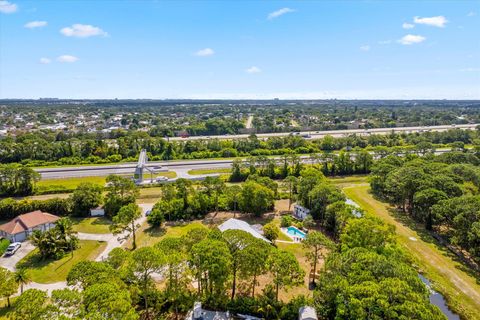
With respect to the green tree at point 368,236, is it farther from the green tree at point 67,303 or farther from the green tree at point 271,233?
the green tree at point 67,303

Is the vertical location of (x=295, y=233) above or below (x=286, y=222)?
below

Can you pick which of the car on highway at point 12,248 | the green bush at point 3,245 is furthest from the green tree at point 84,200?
the green bush at point 3,245

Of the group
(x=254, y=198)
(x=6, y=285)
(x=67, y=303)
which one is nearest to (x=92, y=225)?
(x=6, y=285)

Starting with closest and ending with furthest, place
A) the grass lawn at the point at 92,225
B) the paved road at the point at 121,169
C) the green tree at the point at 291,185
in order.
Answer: the grass lawn at the point at 92,225 < the green tree at the point at 291,185 < the paved road at the point at 121,169

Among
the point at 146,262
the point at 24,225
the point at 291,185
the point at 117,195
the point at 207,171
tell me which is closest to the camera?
the point at 146,262

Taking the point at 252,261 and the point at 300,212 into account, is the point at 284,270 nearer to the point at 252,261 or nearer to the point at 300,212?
the point at 252,261
